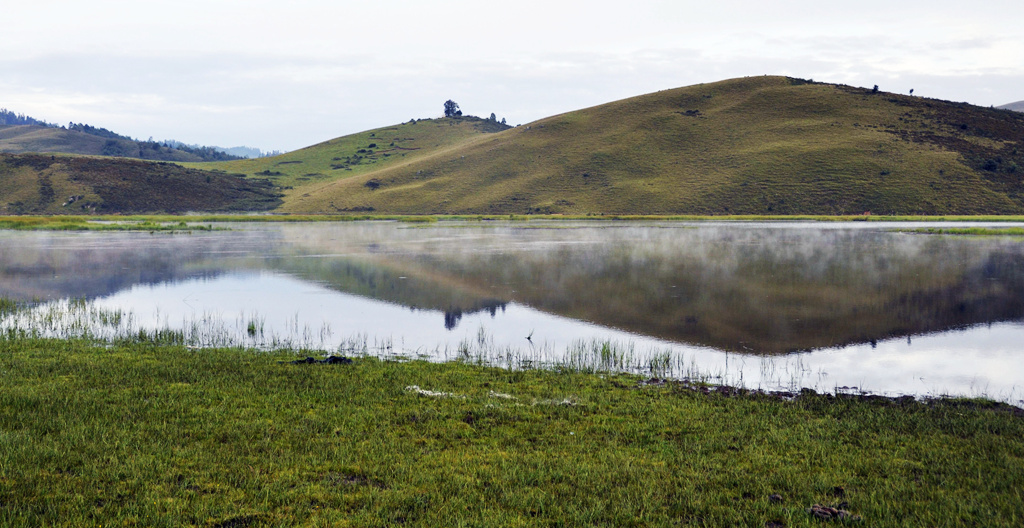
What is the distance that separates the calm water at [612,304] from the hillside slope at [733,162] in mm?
75215

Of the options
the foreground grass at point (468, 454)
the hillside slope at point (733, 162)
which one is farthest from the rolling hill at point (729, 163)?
the foreground grass at point (468, 454)

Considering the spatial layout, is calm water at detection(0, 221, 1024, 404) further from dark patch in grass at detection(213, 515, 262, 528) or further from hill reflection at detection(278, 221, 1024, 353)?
dark patch in grass at detection(213, 515, 262, 528)

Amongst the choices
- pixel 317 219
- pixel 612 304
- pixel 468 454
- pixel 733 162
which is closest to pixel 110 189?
pixel 317 219

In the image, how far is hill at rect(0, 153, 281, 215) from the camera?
438ft

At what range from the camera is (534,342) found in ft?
74.6

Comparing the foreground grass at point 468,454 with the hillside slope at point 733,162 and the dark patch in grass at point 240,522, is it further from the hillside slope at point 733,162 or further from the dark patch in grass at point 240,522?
the hillside slope at point 733,162

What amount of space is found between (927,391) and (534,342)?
11.2 m

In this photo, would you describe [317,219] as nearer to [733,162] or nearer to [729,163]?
[729,163]

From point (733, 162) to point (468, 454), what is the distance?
145 metres

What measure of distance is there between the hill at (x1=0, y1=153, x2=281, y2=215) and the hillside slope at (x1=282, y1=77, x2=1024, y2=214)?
1617cm

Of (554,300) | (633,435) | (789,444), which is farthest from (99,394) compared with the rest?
(554,300)

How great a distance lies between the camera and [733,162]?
145 meters

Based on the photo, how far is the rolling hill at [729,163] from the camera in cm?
12812

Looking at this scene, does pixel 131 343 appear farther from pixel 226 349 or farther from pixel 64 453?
pixel 64 453
